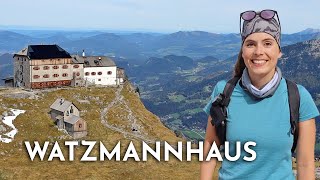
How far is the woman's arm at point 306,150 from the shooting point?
727 centimetres

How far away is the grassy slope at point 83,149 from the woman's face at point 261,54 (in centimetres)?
5959

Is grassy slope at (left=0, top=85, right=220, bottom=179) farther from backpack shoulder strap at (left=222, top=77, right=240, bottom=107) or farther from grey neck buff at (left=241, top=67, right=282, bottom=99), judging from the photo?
grey neck buff at (left=241, top=67, right=282, bottom=99)

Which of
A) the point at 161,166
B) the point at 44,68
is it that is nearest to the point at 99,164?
the point at 161,166

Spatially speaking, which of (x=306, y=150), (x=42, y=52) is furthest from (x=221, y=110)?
(x=42, y=52)

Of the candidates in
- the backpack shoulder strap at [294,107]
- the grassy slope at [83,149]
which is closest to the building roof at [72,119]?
the grassy slope at [83,149]

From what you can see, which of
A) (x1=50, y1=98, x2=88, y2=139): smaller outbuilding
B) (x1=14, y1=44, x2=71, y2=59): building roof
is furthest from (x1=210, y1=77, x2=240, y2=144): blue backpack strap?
(x1=14, y1=44, x2=71, y2=59): building roof

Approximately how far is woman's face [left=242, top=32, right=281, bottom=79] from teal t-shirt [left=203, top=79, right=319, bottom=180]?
39cm

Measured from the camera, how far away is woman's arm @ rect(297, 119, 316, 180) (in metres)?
7.27

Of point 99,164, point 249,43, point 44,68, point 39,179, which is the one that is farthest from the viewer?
point 44,68

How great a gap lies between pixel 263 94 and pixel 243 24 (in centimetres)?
138

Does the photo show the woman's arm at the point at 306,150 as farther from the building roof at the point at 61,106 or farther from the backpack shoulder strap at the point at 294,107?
the building roof at the point at 61,106

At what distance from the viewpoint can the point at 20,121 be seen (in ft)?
313

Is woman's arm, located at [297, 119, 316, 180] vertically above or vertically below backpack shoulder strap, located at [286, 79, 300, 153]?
below

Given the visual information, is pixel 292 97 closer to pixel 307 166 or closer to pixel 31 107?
pixel 307 166
